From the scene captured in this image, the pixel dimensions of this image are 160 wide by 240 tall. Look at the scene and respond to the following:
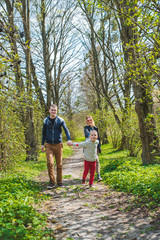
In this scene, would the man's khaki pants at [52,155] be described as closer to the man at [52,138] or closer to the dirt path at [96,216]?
the man at [52,138]

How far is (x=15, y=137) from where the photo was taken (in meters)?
7.36

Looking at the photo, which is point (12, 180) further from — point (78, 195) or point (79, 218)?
point (79, 218)

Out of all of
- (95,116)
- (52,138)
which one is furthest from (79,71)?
(52,138)

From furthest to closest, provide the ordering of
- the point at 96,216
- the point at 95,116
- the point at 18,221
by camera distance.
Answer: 1. the point at 95,116
2. the point at 96,216
3. the point at 18,221

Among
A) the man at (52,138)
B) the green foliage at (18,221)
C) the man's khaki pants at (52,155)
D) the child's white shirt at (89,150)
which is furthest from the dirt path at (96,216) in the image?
the child's white shirt at (89,150)

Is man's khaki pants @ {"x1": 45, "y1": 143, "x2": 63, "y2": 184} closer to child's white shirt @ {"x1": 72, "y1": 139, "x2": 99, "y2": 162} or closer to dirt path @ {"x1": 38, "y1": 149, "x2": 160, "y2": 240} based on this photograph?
dirt path @ {"x1": 38, "y1": 149, "x2": 160, "y2": 240}

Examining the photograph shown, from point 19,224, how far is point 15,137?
461cm

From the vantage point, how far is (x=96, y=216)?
12.7ft

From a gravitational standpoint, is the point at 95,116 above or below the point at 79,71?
below

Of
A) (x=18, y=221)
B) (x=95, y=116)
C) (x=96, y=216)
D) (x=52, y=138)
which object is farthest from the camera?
(x=95, y=116)

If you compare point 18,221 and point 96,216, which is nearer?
point 18,221

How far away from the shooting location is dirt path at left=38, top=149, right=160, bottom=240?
3.12 m

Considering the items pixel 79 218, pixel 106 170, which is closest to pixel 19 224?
pixel 79 218

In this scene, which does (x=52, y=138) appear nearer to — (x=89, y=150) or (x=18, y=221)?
(x=89, y=150)
